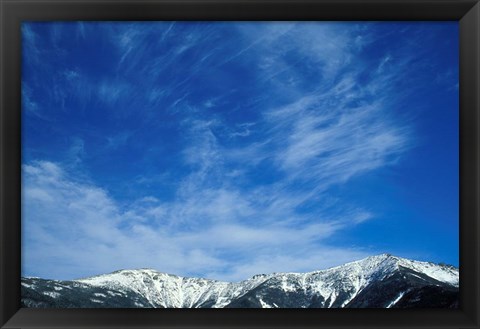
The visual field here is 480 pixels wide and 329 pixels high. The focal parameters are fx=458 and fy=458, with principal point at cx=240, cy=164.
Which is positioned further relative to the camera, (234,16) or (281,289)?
(281,289)

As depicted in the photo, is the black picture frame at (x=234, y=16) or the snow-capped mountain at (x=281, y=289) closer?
the black picture frame at (x=234, y=16)

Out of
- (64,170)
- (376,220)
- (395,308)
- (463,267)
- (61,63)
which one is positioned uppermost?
(61,63)

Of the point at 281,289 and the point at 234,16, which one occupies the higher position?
the point at 234,16

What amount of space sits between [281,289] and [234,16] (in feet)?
2.56

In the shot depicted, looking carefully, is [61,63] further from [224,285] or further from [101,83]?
[224,285]

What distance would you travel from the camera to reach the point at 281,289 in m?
1.33

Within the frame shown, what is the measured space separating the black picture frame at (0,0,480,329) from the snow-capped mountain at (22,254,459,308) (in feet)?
0.26

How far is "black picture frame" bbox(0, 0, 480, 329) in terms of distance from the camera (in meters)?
1.19

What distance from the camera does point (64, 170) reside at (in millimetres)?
1334

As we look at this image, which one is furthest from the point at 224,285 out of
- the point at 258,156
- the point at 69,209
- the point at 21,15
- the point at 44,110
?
the point at 21,15

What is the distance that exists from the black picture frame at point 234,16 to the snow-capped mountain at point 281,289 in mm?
80

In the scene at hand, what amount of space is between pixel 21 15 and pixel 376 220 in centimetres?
115

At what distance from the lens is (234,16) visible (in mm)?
1224

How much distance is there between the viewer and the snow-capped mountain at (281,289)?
4.25 feet
